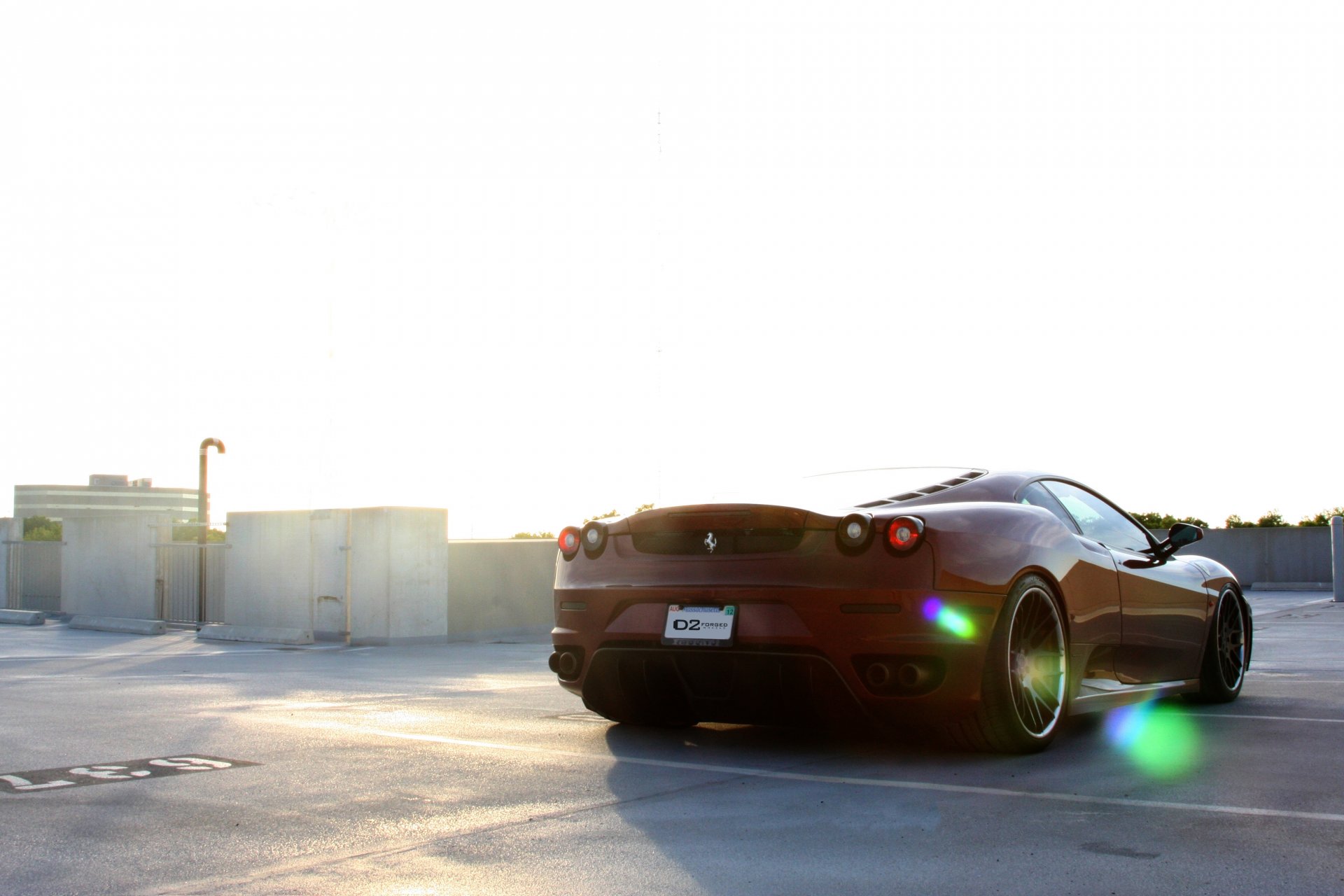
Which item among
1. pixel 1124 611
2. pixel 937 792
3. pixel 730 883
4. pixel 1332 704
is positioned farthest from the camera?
pixel 1332 704

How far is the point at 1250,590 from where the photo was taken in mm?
30672

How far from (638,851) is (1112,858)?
49.6 inches

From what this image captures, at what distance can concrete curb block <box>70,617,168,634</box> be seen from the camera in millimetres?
16703

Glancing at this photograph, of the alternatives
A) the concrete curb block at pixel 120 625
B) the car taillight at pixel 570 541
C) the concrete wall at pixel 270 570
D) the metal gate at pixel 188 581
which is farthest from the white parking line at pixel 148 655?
the car taillight at pixel 570 541

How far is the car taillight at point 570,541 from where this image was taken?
5.77m

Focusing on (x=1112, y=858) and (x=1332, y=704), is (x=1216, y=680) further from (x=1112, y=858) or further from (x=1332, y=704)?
(x=1112, y=858)

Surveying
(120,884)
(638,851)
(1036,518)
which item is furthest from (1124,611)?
(120,884)

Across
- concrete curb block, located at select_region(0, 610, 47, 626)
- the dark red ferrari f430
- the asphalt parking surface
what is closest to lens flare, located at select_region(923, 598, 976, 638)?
the dark red ferrari f430

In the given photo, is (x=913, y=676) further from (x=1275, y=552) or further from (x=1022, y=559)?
(x=1275, y=552)

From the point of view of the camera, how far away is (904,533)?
16.0ft

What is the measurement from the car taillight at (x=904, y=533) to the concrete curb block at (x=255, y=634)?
10.8m

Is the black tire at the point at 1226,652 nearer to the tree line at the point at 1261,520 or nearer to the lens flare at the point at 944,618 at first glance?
the lens flare at the point at 944,618

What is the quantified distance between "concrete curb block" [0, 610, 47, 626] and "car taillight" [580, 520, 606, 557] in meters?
16.1

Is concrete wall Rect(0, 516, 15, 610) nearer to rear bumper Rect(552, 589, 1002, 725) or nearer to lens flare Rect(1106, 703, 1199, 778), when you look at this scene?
rear bumper Rect(552, 589, 1002, 725)
